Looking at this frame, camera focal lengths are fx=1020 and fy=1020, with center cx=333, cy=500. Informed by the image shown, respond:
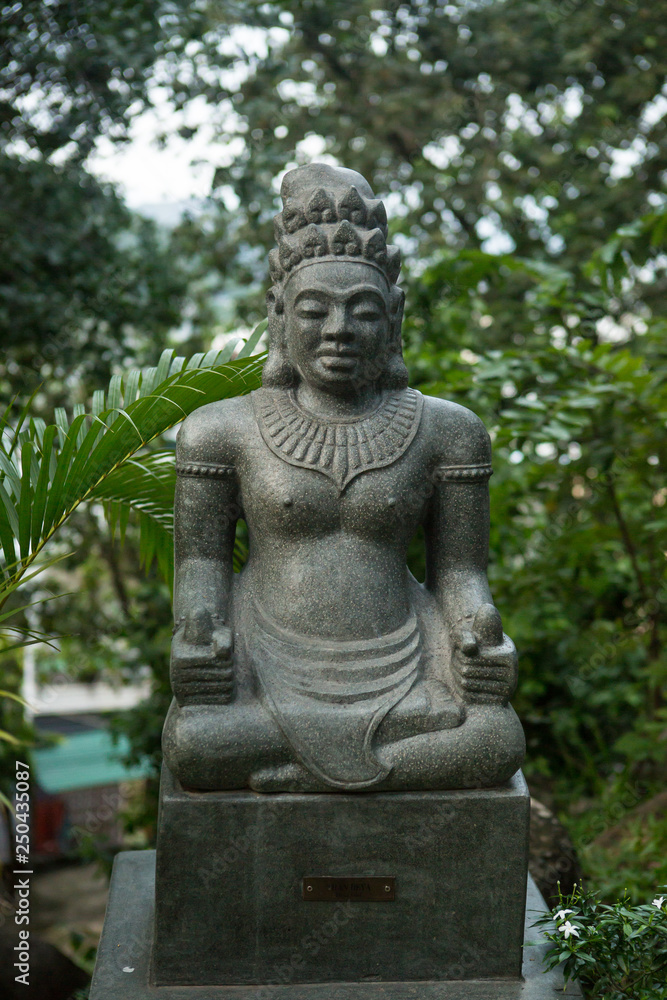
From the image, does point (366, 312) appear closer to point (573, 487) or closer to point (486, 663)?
point (486, 663)

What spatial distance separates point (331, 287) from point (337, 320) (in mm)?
90

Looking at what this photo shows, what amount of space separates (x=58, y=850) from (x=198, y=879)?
5205 millimetres

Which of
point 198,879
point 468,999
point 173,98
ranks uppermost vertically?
point 173,98

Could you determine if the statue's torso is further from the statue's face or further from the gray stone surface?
the gray stone surface

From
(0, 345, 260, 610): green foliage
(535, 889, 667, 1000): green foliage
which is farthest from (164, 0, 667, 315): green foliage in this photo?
(535, 889, 667, 1000): green foliage

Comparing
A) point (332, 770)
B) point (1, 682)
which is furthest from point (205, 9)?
point (332, 770)

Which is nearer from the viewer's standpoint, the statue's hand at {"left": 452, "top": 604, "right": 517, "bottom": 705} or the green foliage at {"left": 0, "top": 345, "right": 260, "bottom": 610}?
the statue's hand at {"left": 452, "top": 604, "right": 517, "bottom": 705}

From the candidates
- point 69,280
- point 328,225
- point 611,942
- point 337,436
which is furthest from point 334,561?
point 69,280

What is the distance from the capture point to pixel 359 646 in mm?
2686

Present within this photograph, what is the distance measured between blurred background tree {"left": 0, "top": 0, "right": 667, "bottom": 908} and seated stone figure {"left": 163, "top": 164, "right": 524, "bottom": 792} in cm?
135

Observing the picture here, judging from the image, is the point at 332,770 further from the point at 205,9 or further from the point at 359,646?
the point at 205,9

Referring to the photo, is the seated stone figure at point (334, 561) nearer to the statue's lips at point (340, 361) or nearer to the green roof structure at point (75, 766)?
the statue's lips at point (340, 361)

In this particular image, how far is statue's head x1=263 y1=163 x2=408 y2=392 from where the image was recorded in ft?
8.89

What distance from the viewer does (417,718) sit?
8.50 ft
